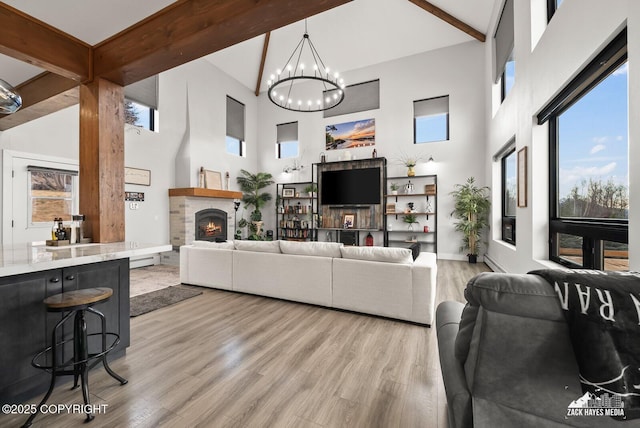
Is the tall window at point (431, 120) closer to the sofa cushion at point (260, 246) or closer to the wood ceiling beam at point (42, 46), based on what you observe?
the sofa cushion at point (260, 246)

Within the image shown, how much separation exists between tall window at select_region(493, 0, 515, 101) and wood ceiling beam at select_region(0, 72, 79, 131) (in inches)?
230

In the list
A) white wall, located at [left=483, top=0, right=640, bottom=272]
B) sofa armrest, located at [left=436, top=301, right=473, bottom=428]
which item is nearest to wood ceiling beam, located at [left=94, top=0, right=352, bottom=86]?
white wall, located at [left=483, top=0, right=640, bottom=272]

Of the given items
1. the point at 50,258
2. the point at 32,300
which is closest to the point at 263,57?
the point at 50,258

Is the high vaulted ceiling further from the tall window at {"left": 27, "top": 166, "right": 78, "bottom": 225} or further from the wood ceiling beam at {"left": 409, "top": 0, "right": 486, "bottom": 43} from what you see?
the tall window at {"left": 27, "top": 166, "right": 78, "bottom": 225}

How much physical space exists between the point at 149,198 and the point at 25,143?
2.10 meters

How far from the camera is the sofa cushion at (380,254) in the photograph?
2969 millimetres

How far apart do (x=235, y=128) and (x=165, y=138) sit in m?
2.36

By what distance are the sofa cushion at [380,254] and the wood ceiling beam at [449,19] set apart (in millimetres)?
5917

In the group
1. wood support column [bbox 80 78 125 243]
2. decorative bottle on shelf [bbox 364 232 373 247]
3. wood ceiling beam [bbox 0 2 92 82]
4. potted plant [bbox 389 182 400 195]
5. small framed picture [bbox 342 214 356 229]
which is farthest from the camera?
small framed picture [bbox 342 214 356 229]

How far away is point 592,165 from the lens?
249 centimetres

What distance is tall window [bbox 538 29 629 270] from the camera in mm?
2084

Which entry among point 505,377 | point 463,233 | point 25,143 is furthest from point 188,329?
point 463,233

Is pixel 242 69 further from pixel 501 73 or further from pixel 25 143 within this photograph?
pixel 501 73

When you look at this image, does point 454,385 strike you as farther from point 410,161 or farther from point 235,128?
point 235,128
